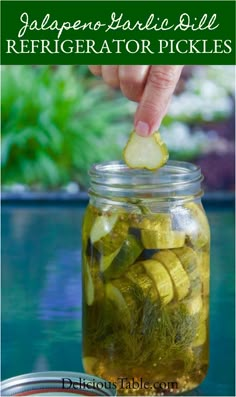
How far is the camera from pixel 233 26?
3.86ft

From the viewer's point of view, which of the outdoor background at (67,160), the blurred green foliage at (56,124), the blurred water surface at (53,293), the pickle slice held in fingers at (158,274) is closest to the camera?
the pickle slice held in fingers at (158,274)

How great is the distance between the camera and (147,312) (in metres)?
Answer: 0.99

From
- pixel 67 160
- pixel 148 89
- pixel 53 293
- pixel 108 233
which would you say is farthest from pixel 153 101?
pixel 67 160

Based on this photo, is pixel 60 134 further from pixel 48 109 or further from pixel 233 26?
pixel 233 26

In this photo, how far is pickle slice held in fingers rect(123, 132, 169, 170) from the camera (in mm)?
1003

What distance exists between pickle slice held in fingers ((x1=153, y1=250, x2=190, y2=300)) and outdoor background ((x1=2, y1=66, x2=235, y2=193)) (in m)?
1.83

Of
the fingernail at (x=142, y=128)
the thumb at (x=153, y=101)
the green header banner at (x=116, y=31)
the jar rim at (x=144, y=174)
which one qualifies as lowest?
the jar rim at (x=144, y=174)

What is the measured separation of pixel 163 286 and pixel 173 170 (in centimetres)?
16

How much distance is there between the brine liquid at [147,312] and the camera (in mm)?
986

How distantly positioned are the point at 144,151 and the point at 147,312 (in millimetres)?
173

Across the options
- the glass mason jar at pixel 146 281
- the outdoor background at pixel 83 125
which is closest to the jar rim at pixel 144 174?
the glass mason jar at pixel 146 281

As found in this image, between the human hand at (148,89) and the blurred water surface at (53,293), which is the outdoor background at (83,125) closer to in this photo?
the blurred water surface at (53,293)

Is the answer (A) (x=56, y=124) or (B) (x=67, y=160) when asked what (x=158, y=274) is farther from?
(B) (x=67, y=160)

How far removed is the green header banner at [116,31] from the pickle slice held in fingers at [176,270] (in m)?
0.26
